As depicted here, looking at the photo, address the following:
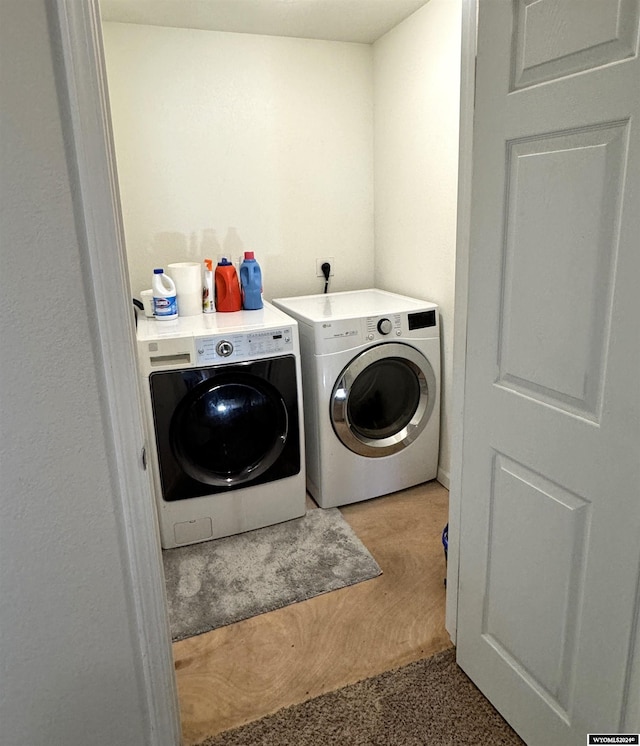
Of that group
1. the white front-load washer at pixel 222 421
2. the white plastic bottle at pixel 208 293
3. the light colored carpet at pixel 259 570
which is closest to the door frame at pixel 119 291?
the light colored carpet at pixel 259 570

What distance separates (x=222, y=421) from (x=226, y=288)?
2.15 ft

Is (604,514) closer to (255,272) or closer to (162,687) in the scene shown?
(162,687)

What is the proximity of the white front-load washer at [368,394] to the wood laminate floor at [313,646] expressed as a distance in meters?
0.45

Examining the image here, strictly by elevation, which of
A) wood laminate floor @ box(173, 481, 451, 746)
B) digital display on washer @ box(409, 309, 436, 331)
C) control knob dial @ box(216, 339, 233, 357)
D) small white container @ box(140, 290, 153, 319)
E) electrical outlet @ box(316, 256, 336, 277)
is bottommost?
wood laminate floor @ box(173, 481, 451, 746)

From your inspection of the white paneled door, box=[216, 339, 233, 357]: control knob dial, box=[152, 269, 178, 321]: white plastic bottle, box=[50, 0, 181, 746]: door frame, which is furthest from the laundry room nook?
box=[50, 0, 181, 746]: door frame

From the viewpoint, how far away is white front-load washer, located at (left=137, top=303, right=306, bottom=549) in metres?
2.20

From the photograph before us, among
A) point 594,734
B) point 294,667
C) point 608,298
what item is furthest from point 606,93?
point 294,667

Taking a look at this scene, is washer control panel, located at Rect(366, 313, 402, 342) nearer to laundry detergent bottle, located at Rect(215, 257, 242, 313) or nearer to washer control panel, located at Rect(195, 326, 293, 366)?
washer control panel, located at Rect(195, 326, 293, 366)

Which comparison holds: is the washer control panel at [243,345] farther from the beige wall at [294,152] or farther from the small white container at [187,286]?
the beige wall at [294,152]

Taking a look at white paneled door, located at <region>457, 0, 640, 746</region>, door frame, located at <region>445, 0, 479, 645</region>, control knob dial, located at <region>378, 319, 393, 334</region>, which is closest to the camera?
white paneled door, located at <region>457, 0, 640, 746</region>

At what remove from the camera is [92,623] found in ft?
3.57

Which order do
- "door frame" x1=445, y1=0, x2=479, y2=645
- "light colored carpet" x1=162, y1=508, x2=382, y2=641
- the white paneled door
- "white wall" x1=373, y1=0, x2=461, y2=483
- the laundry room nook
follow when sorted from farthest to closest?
"white wall" x1=373, y1=0, x2=461, y2=483, the laundry room nook, "light colored carpet" x1=162, y1=508, x2=382, y2=641, "door frame" x1=445, y1=0, x2=479, y2=645, the white paneled door

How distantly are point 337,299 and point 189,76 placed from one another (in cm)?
127

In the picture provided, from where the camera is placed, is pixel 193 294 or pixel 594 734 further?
pixel 193 294
